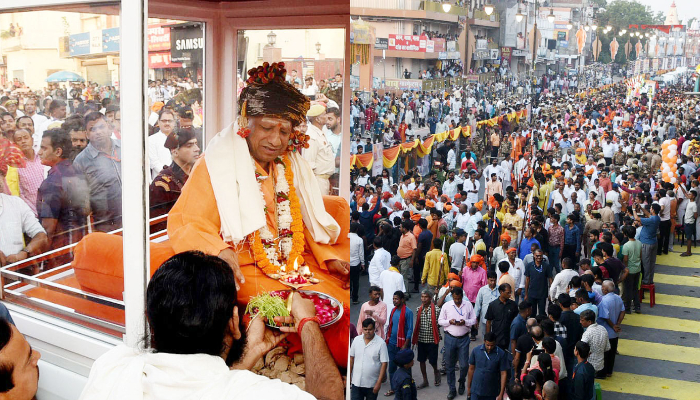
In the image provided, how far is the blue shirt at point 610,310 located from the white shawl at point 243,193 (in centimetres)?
85

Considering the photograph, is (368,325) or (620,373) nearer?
(620,373)

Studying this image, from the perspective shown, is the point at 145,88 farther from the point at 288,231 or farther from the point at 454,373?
the point at 454,373

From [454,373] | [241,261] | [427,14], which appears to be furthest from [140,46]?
[454,373]

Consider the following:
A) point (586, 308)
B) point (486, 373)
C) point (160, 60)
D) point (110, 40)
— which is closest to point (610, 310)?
point (586, 308)

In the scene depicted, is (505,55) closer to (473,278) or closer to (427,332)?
(473,278)

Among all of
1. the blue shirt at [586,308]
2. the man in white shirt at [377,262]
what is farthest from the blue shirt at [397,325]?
the blue shirt at [586,308]

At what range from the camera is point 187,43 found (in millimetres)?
2562

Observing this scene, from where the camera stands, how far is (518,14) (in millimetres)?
2287

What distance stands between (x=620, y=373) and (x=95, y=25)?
216 cm

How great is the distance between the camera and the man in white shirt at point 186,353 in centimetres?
154

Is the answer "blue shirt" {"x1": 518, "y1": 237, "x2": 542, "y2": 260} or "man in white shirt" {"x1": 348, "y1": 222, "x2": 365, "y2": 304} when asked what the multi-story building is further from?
"blue shirt" {"x1": 518, "y1": 237, "x2": 542, "y2": 260}

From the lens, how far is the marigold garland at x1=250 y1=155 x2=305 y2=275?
94.8 inches

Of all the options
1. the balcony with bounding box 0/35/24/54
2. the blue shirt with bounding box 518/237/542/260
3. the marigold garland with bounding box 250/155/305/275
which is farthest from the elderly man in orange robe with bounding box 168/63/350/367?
the balcony with bounding box 0/35/24/54

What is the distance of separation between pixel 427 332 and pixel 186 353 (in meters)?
0.98
